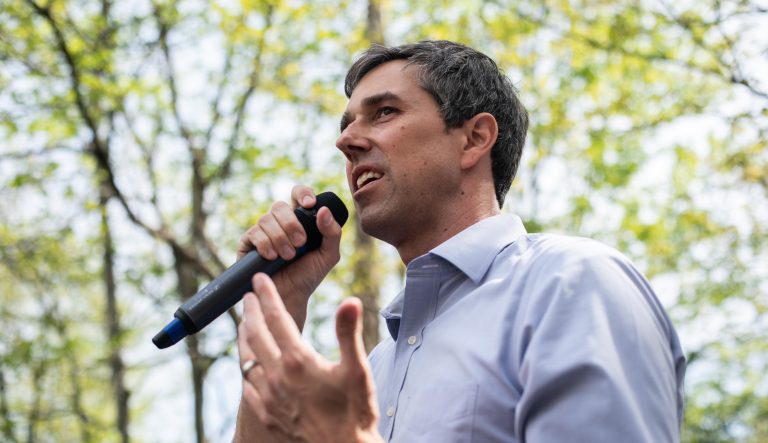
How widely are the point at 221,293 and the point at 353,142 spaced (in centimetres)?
68

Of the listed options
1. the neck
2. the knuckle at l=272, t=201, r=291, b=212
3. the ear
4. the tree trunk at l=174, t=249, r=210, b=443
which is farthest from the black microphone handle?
the tree trunk at l=174, t=249, r=210, b=443

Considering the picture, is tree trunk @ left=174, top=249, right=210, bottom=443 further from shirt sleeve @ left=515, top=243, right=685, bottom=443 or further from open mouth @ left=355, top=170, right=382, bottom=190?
shirt sleeve @ left=515, top=243, right=685, bottom=443

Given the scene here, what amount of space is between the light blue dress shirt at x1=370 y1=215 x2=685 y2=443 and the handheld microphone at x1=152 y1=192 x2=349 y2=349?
378mm

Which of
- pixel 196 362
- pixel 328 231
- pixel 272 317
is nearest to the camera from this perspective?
pixel 272 317

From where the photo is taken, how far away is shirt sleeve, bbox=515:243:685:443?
1.57 metres

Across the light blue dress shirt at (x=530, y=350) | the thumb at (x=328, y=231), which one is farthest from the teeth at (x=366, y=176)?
the light blue dress shirt at (x=530, y=350)

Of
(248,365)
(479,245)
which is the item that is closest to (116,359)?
(479,245)

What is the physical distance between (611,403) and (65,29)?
9.10 metres

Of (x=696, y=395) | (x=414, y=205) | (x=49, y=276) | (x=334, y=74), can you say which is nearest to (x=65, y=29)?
(x=334, y=74)

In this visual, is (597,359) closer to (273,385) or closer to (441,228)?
(273,385)

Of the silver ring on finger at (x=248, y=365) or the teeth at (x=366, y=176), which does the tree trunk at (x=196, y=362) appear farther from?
the silver ring on finger at (x=248, y=365)

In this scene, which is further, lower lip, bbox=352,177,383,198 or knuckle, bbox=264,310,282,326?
lower lip, bbox=352,177,383,198

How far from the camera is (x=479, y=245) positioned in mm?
2309

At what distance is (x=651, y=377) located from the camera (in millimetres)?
1642
